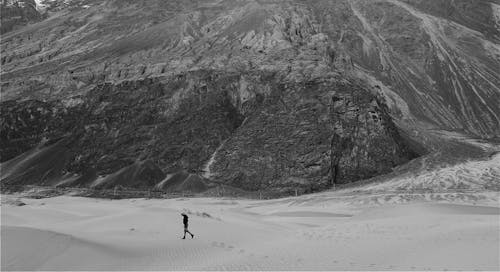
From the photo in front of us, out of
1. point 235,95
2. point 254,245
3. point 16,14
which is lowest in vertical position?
point 254,245

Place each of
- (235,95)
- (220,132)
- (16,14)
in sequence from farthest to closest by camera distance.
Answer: (16,14) < (235,95) < (220,132)

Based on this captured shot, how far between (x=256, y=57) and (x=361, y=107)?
2129 centimetres

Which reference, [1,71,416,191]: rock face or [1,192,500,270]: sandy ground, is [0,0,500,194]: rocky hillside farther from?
[1,192,500,270]: sandy ground

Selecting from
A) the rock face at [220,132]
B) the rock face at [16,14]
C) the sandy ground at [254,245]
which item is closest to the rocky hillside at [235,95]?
the rock face at [220,132]

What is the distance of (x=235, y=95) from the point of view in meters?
78.1

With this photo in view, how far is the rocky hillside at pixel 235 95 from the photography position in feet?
219

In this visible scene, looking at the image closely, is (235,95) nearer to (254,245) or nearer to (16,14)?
(254,245)

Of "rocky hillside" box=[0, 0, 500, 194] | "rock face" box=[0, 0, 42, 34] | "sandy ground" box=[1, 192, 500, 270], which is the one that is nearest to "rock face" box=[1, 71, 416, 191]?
"rocky hillside" box=[0, 0, 500, 194]

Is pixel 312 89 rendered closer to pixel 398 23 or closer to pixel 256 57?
pixel 256 57

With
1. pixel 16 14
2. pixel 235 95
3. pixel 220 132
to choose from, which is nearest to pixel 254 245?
pixel 220 132

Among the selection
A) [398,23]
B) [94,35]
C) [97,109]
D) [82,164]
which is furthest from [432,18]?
[82,164]

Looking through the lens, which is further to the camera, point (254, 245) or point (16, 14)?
point (16, 14)

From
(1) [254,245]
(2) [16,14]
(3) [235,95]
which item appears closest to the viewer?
(1) [254,245]

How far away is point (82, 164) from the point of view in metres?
71.9
